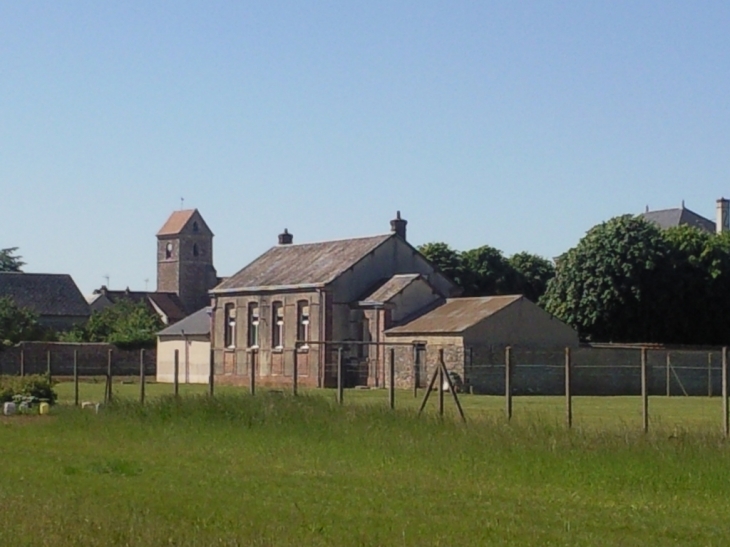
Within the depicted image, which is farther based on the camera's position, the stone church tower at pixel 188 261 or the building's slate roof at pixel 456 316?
the stone church tower at pixel 188 261

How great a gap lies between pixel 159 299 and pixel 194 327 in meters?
60.9

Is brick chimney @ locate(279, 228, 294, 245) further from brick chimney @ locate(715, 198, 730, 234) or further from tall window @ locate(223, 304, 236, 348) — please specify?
brick chimney @ locate(715, 198, 730, 234)

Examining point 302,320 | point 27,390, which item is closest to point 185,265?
point 302,320

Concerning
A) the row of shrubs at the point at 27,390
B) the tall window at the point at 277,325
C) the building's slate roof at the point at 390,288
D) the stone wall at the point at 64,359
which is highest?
the building's slate roof at the point at 390,288

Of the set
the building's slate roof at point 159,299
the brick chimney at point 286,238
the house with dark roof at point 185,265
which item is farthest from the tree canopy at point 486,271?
the house with dark roof at point 185,265

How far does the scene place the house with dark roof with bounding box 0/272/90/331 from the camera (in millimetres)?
105125

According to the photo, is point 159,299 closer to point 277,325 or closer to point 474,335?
point 277,325

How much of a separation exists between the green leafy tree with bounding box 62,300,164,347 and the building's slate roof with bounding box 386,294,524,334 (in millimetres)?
25539

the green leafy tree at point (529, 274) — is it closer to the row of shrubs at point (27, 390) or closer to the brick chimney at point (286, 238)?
the brick chimney at point (286, 238)

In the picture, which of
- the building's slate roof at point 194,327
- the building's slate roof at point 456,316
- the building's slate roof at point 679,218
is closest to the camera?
the building's slate roof at point 456,316

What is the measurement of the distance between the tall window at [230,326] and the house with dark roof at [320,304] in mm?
51

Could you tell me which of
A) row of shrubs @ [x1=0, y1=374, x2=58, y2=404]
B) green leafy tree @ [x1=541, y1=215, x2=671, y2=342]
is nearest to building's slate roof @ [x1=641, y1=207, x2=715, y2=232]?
green leafy tree @ [x1=541, y1=215, x2=671, y2=342]

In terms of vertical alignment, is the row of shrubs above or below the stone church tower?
below

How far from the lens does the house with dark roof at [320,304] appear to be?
5766cm
